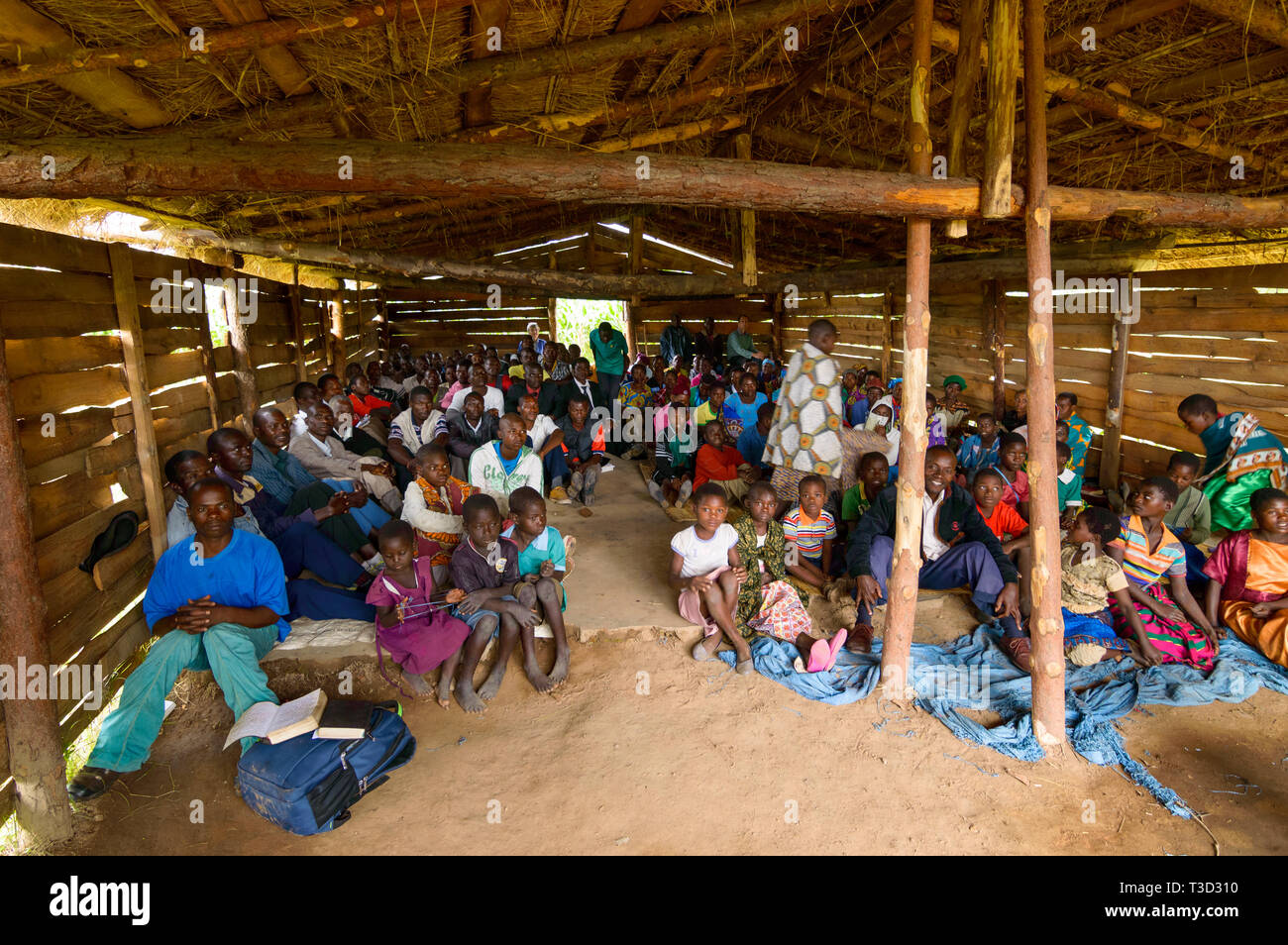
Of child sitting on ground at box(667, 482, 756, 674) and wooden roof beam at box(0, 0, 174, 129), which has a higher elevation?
wooden roof beam at box(0, 0, 174, 129)

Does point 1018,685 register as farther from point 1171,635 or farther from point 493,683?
point 493,683

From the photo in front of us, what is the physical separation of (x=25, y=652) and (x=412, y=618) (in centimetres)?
159

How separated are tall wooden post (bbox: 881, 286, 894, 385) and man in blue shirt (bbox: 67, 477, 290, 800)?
9.45 metres

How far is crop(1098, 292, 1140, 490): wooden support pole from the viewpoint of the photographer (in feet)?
23.1

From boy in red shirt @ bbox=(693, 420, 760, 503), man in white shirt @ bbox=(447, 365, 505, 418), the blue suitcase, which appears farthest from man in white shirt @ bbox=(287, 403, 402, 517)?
boy in red shirt @ bbox=(693, 420, 760, 503)

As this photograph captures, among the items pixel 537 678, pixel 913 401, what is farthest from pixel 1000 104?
pixel 537 678

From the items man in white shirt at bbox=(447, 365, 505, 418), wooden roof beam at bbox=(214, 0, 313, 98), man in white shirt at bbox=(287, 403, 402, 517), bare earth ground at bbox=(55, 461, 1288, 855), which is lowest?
bare earth ground at bbox=(55, 461, 1288, 855)

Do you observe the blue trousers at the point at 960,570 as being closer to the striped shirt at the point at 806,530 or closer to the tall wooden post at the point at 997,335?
the striped shirt at the point at 806,530

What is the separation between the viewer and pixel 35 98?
318 cm

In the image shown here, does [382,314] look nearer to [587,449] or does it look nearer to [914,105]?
[587,449]

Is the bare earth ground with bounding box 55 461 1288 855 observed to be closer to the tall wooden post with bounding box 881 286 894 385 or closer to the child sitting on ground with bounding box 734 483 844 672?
the child sitting on ground with bounding box 734 483 844 672

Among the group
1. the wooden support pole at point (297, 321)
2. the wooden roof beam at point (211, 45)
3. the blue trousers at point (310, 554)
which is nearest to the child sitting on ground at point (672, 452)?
the blue trousers at point (310, 554)

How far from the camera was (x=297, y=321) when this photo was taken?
27.8ft

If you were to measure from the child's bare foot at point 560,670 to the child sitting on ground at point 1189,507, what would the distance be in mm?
4630
